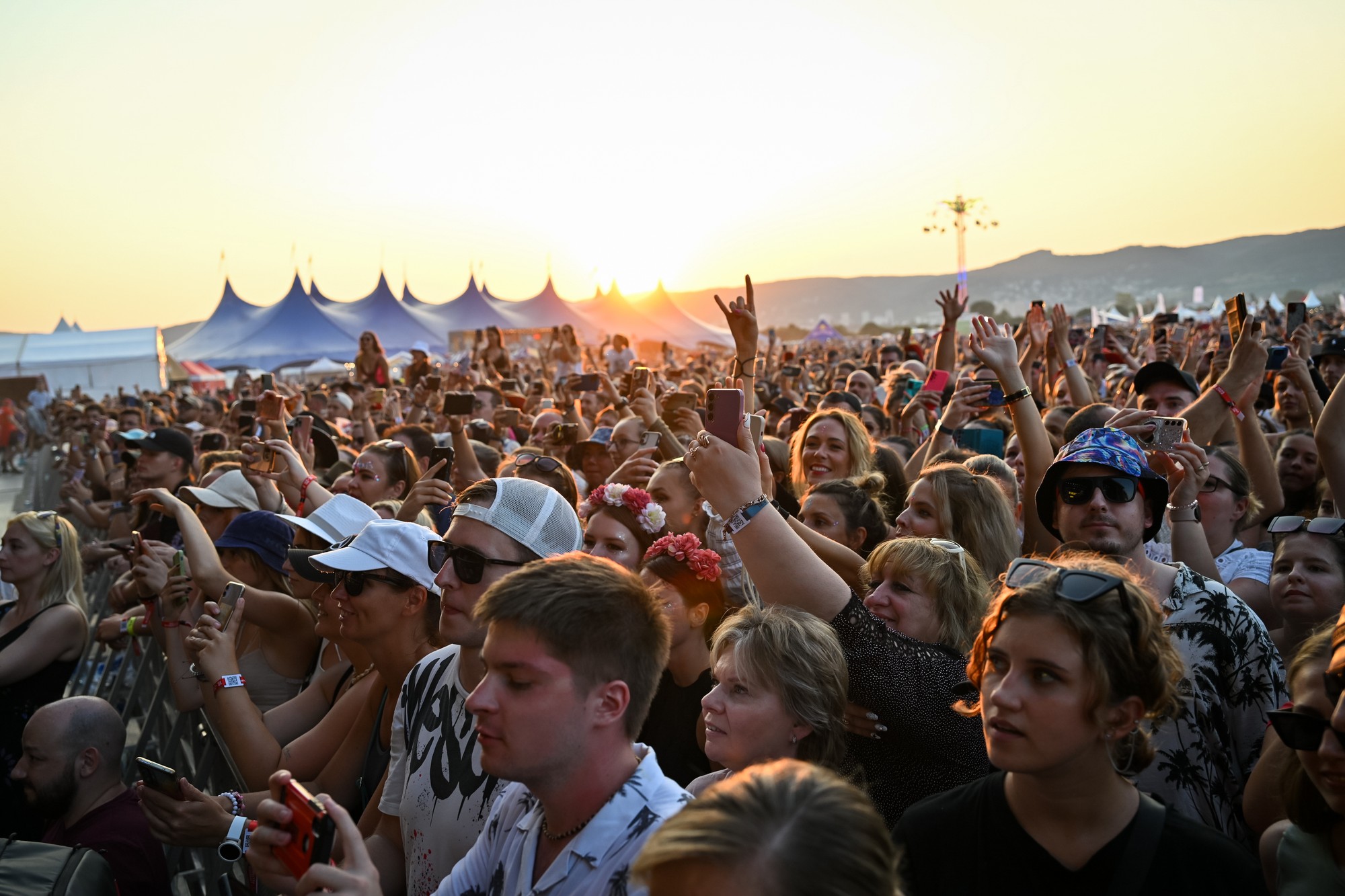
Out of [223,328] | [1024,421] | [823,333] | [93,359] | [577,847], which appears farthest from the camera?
[823,333]

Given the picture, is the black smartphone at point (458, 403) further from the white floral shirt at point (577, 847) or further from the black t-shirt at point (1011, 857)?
the black t-shirt at point (1011, 857)

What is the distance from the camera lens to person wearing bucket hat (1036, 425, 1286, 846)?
8.76 ft

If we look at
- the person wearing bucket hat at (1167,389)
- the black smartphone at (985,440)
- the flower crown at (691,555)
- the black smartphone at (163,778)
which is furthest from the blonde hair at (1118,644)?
the black smartphone at (985,440)

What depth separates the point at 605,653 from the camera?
2.07 m

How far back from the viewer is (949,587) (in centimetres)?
304

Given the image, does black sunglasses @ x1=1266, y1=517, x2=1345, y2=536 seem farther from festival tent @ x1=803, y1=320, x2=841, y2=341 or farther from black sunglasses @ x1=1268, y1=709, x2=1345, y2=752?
festival tent @ x1=803, y1=320, x2=841, y2=341

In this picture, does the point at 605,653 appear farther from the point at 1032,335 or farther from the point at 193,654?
the point at 1032,335

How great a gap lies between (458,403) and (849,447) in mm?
2749

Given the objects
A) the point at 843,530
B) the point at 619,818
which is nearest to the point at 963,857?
the point at 619,818

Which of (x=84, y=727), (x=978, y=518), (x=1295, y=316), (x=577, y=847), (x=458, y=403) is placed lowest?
(x=84, y=727)

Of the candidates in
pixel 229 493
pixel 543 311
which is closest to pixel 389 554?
pixel 229 493

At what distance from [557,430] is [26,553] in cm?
319

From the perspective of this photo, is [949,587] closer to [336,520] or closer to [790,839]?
[790,839]

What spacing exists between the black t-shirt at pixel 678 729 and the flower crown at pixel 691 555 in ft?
1.12
